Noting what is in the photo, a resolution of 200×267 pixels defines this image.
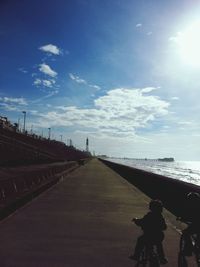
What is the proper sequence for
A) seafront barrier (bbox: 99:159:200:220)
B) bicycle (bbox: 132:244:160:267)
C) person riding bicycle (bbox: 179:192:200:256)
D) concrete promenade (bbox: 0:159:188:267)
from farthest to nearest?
seafront barrier (bbox: 99:159:200:220) → concrete promenade (bbox: 0:159:188:267) → person riding bicycle (bbox: 179:192:200:256) → bicycle (bbox: 132:244:160:267)

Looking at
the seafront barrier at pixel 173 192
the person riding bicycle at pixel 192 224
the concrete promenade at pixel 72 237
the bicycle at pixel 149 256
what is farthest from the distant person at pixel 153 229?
the seafront barrier at pixel 173 192

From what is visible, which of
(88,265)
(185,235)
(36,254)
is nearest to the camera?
(185,235)

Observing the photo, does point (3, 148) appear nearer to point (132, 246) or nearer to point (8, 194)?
point (8, 194)

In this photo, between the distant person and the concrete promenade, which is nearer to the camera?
the distant person

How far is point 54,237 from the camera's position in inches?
443

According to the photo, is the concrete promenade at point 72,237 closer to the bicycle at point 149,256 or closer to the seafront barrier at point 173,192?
the bicycle at point 149,256

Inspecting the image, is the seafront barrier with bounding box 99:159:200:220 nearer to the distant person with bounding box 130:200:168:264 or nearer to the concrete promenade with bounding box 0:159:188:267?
the concrete promenade with bounding box 0:159:188:267

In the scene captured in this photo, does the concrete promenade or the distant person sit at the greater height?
the distant person

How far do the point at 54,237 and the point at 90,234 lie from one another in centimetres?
106

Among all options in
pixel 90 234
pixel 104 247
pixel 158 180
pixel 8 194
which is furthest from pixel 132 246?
pixel 158 180

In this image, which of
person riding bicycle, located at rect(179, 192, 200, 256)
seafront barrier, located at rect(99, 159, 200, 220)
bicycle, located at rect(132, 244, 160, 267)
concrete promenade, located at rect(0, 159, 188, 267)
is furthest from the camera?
seafront barrier, located at rect(99, 159, 200, 220)

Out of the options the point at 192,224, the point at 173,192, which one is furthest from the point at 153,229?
the point at 173,192

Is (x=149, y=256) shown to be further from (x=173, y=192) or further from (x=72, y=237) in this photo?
(x=173, y=192)

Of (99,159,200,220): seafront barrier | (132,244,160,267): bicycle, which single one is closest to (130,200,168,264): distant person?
(132,244,160,267): bicycle
